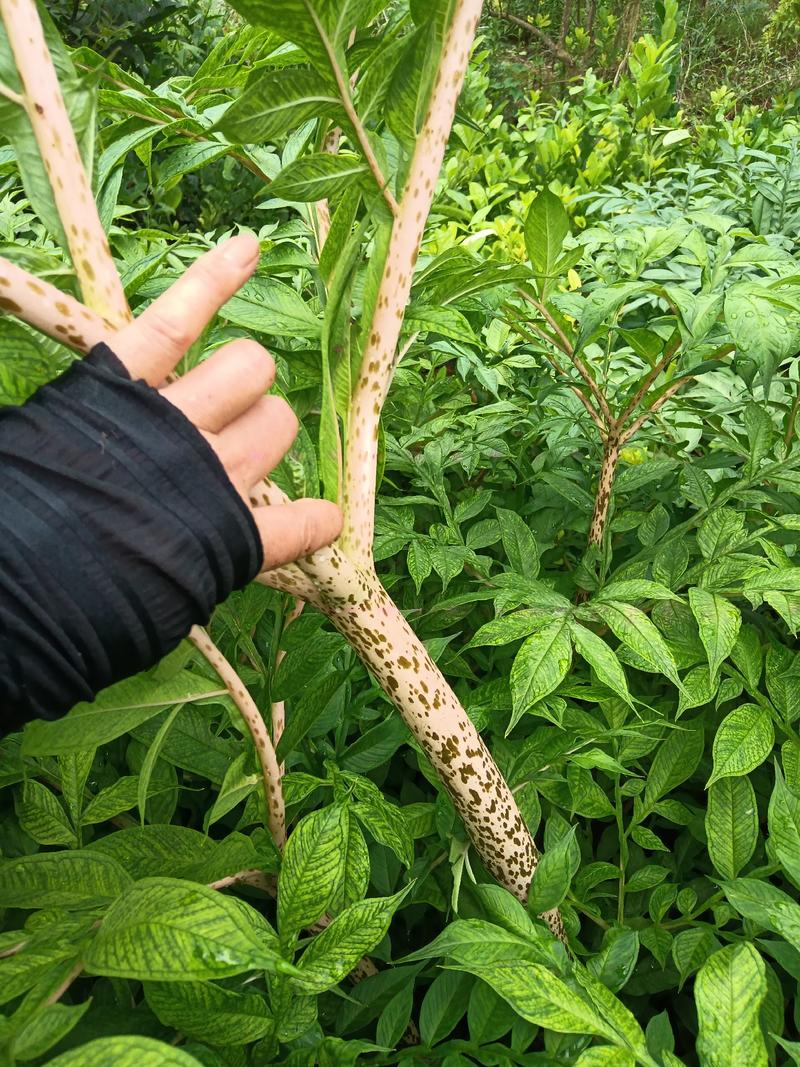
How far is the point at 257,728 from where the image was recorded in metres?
0.61

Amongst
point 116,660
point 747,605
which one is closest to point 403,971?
point 116,660

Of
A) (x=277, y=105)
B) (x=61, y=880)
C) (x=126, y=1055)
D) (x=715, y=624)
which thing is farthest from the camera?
(x=715, y=624)

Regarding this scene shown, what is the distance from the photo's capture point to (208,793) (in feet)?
3.12

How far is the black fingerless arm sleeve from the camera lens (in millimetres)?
430

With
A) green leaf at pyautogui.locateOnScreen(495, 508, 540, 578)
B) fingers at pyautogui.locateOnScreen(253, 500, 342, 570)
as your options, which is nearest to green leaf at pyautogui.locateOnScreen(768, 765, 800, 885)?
green leaf at pyautogui.locateOnScreen(495, 508, 540, 578)

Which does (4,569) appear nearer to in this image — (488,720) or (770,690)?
(488,720)

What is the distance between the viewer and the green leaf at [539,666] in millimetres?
642

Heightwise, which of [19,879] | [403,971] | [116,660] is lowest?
[403,971]

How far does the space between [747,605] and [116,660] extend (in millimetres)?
750

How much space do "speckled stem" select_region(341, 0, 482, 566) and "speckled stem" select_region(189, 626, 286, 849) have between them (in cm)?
13

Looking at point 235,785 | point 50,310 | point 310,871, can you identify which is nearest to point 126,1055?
point 310,871

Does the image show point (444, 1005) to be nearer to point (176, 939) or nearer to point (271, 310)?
point (176, 939)

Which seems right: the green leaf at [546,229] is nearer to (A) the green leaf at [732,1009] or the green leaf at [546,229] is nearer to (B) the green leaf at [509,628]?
(B) the green leaf at [509,628]

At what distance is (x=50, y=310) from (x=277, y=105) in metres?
0.19
